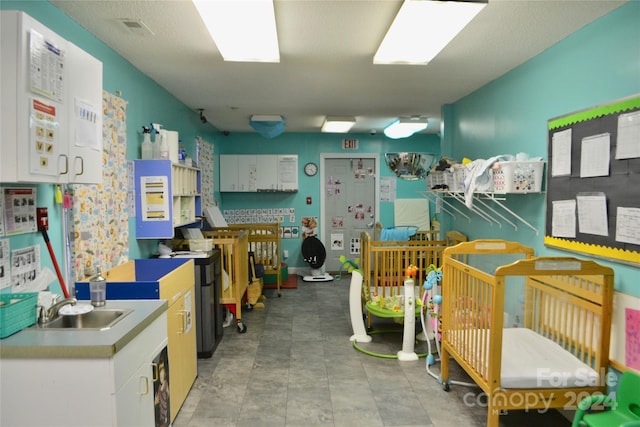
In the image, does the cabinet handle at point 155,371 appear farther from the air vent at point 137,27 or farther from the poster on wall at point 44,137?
the air vent at point 137,27

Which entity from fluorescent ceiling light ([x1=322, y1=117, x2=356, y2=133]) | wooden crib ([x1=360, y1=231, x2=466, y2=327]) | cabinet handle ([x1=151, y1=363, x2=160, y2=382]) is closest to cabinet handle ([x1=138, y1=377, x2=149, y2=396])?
cabinet handle ([x1=151, y1=363, x2=160, y2=382])

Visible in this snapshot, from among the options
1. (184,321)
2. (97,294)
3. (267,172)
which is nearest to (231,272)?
(184,321)

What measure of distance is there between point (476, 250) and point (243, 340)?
226 cm

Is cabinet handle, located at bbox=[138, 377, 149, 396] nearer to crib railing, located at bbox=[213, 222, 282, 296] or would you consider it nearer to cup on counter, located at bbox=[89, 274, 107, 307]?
cup on counter, located at bbox=[89, 274, 107, 307]

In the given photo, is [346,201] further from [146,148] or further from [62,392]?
[62,392]

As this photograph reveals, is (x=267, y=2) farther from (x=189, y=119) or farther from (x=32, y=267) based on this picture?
(x=189, y=119)

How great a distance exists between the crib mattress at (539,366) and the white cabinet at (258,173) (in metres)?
4.36

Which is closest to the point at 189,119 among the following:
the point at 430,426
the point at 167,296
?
the point at 167,296

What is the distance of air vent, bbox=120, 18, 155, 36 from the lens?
2.26 m

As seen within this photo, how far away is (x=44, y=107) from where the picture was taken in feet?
5.16

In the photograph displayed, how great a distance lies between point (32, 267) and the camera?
1891mm

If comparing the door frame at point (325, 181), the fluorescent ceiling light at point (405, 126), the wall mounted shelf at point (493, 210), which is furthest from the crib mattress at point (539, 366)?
the door frame at point (325, 181)

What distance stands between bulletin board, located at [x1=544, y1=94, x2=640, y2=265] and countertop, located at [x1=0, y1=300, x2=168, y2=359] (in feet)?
7.74

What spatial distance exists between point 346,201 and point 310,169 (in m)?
0.81
